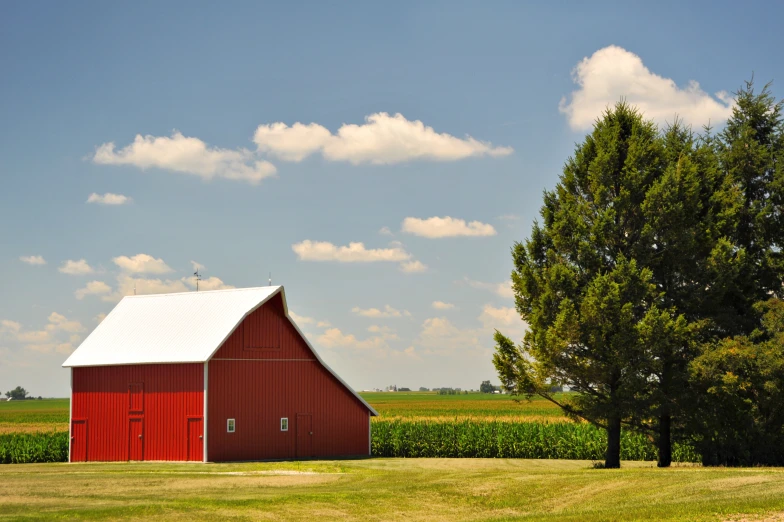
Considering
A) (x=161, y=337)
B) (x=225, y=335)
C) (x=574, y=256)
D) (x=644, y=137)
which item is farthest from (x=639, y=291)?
(x=161, y=337)

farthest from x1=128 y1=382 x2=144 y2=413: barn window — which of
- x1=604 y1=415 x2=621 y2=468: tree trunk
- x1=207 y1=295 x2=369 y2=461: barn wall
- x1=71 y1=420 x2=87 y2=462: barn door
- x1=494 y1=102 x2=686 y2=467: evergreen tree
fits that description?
x1=604 y1=415 x2=621 y2=468: tree trunk

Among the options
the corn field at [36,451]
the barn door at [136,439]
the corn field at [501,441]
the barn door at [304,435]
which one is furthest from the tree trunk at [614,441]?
the corn field at [36,451]

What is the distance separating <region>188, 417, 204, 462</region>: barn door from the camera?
39812 mm

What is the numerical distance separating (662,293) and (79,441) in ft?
92.1

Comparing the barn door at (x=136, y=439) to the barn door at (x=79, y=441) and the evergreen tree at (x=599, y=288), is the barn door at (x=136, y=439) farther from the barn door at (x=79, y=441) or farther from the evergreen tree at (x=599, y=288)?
the evergreen tree at (x=599, y=288)

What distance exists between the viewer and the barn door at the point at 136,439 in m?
41.9

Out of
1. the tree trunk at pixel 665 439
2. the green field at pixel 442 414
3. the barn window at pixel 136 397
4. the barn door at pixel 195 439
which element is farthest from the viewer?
the green field at pixel 442 414

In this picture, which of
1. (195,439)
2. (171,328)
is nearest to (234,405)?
(195,439)

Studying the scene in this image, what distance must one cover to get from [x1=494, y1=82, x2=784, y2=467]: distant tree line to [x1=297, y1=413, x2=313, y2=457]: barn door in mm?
11460

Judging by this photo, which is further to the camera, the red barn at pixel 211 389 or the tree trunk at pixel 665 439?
the red barn at pixel 211 389

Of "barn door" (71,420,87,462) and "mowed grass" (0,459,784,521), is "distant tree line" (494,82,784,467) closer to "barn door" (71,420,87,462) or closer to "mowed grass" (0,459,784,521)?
"mowed grass" (0,459,784,521)

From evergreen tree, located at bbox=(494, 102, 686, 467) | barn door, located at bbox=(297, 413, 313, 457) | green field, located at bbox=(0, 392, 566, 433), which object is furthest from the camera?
green field, located at bbox=(0, 392, 566, 433)

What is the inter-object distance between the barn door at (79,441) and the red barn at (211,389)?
53 millimetres

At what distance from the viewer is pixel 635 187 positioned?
115ft
